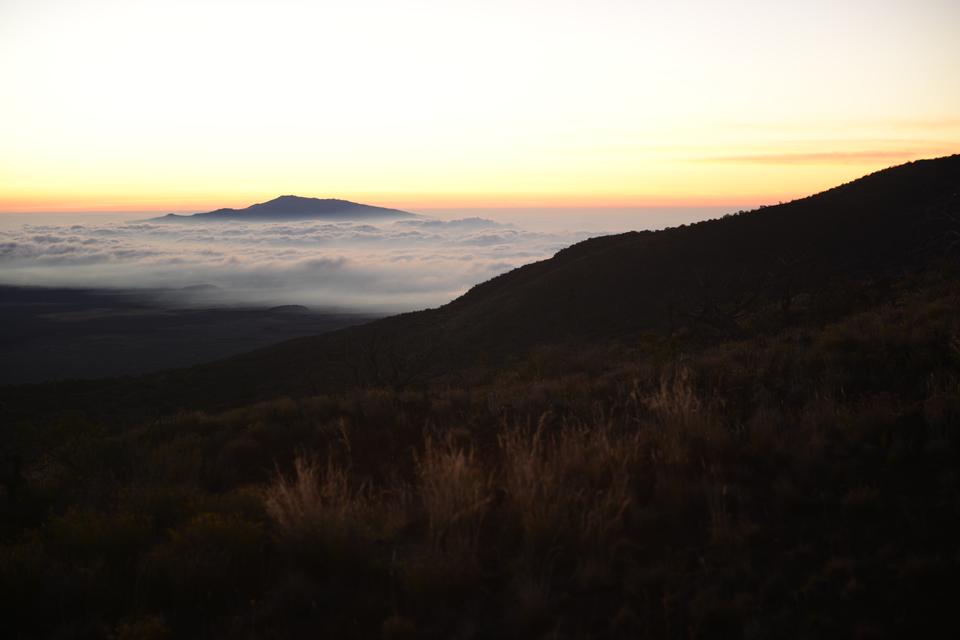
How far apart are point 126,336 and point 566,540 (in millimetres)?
148352

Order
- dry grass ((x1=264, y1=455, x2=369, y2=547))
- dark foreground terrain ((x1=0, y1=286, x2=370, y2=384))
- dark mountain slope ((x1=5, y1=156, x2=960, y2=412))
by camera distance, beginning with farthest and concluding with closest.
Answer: dark foreground terrain ((x1=0, y1=286, x2=370, y2=384))
dark mountain slope ((x1=5, y1=156, x2=960, y2=412))
dry grass ((x1=264, y1=455, x2=369, y2=547))

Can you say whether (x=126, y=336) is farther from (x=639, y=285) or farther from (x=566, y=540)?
(x=566, y=540)

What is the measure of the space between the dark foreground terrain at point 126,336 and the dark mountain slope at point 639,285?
4877 centimetres

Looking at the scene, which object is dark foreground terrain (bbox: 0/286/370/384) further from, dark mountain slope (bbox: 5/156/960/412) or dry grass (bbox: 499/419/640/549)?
dry grass (bbox: 499/419/640/549)

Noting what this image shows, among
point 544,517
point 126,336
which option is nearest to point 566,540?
point 544,517

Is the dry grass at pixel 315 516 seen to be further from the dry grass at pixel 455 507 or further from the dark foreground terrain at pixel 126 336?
the dark foreground terrain at pixel 126 336

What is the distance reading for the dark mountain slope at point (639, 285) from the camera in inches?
1141

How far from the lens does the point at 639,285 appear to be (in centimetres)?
3522

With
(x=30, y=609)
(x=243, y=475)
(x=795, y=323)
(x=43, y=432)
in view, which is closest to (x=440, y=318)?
(x=795, y=323)

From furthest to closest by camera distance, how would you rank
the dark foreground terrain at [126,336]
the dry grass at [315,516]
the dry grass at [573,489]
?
the dark foreground terrain at [126,336]
the dry grass at [315,516]
the dry grass at [573,489]

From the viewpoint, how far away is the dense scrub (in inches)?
135

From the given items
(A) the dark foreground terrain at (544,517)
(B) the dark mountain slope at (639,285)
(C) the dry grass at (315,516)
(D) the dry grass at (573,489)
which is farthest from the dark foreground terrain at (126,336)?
(D) the dry grass at (573,489)

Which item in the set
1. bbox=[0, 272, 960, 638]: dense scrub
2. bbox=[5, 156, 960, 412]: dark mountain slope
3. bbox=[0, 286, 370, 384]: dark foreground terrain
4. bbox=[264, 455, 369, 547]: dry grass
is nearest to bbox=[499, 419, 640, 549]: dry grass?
bbox=[0, 272, 960, 638]: dense scrub

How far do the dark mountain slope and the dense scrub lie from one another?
1928cm
